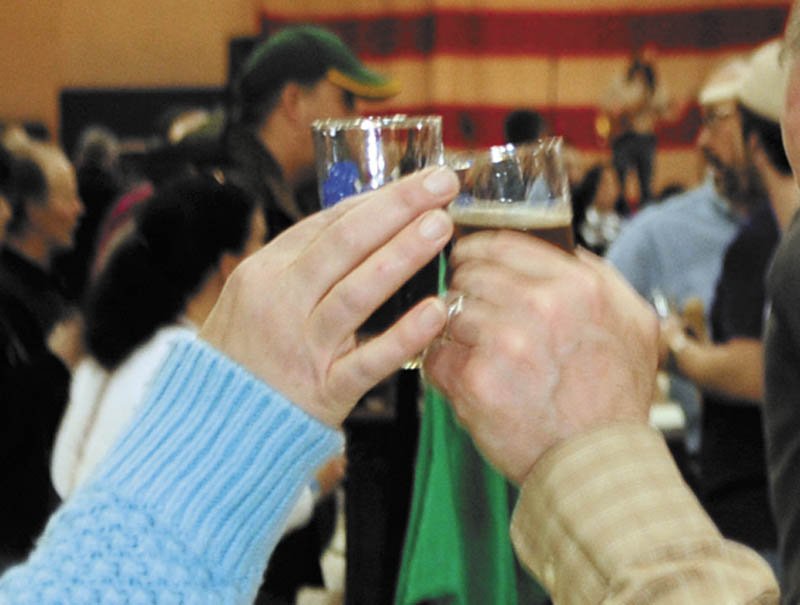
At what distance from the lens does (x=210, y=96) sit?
7965mm

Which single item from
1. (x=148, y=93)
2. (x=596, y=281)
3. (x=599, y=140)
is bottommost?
(x=599, y=140)

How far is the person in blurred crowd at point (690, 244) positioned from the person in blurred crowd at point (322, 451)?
7.44 ft

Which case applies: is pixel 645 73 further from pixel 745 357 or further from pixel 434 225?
pixel 434 225

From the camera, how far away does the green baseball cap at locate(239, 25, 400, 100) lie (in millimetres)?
2559

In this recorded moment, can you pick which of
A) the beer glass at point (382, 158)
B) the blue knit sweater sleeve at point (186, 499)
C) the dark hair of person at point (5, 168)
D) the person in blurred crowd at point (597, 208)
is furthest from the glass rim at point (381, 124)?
the person in blurred crowd at point (597, 208)

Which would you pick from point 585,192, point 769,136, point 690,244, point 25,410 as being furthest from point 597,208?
point 25,410

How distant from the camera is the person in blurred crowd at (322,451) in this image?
0.62 meters

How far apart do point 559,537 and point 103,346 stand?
129 cm

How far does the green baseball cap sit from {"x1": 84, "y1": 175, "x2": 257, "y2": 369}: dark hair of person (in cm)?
65

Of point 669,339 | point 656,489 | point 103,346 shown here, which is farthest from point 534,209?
point 669,339

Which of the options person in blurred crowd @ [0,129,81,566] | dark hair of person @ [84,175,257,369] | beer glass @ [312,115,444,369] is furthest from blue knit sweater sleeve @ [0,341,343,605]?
dark hair of person @ [84,175,257,369]

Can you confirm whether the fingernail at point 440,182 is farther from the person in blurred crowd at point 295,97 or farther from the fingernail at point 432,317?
the person in blurred crowd at point 295,97

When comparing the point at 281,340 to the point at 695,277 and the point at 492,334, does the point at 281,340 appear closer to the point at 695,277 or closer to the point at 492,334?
the point at 492,334

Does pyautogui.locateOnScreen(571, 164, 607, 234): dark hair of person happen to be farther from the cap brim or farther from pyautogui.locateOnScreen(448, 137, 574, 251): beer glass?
pyautogui.locateOnScreen(448, 137, 574, 251): beer glass
